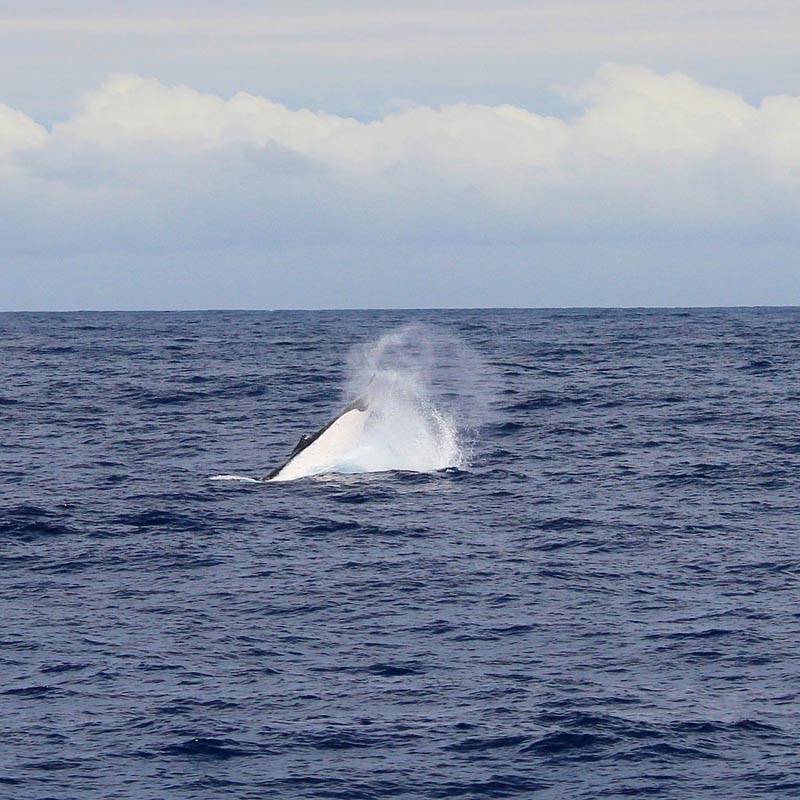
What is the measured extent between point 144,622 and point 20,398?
1860 inches

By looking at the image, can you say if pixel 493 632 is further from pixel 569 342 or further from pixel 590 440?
pixel 569 342

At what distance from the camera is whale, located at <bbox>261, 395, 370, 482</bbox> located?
43750 mm

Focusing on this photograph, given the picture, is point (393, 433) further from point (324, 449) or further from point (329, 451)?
point (324, 449)

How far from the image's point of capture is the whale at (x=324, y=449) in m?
43.8

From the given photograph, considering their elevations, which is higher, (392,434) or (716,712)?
(392,434)

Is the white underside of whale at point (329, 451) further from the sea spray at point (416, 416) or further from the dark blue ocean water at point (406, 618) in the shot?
the dark blue ocean water at point (406, 618)

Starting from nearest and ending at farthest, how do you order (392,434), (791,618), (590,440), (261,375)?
(791,618)
(392,434)
(590,440)
(261,375)

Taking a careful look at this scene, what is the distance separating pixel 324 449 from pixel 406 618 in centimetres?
1701

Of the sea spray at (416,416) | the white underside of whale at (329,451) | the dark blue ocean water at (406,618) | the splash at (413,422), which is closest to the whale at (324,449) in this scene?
the white underside of whale at (329,451)

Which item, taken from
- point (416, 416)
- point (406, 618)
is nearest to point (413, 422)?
point (416, 416)

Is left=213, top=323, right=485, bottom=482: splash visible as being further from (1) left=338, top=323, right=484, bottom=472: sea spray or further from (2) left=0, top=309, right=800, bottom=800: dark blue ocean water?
(2) left=0, top=309, right=800, bottom=800: dark blue ocean water

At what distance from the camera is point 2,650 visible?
84.9 feet

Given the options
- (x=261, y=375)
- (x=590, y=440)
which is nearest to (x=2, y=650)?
(x=590, y=440)

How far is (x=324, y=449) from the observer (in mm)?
44375
